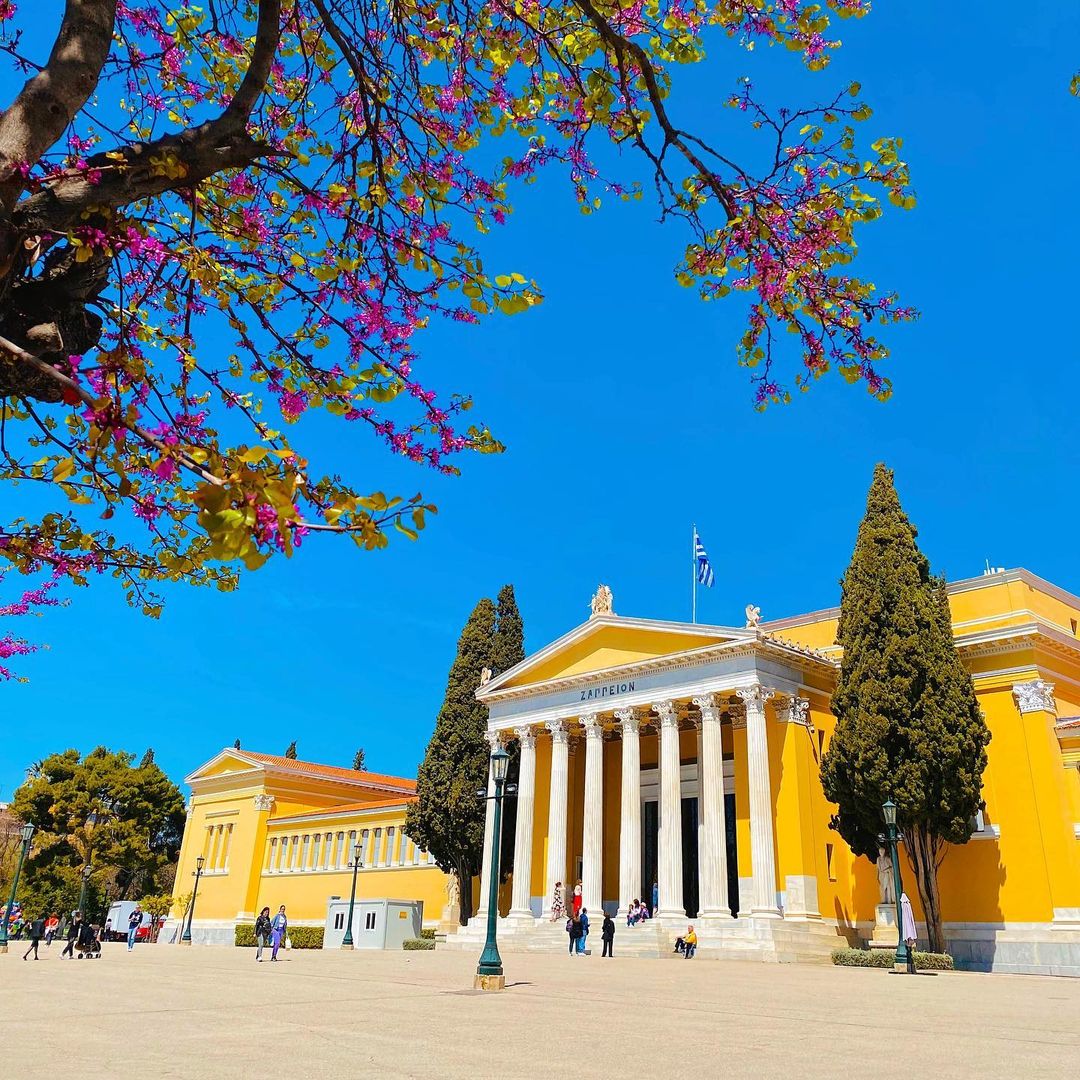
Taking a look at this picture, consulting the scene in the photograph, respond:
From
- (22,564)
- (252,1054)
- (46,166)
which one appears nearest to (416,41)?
(46,166)

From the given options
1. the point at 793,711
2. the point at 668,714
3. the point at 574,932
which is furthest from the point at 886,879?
the point at 574,932

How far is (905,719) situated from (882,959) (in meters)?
6.10

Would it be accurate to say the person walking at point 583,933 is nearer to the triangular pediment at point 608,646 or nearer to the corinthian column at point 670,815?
the corinthian column at point 670,815

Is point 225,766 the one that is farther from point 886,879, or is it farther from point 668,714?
point 886,879

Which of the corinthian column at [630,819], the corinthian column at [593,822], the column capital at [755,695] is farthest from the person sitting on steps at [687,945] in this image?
the column capital at [755,695]

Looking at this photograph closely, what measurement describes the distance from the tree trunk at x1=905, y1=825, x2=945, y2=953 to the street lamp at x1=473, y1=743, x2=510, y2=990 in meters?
13.7

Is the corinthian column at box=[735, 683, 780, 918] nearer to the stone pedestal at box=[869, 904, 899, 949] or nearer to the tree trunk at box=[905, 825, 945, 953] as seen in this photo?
the stone pedestal at box=[869, 904, 899, 949]

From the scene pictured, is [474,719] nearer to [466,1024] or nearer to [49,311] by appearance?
[466,1024]

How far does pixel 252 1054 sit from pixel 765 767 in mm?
23495

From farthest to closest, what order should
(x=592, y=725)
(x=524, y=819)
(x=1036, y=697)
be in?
Result: 1. (x=524, y=819)
2. (x=592, y=725)
3. (x=1036, y=697)

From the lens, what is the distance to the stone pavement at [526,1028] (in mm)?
6793

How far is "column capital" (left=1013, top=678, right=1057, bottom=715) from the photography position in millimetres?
26344

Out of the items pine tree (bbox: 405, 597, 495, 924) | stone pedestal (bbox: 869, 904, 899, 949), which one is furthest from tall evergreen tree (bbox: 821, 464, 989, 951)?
pine tree (bbox: 405, 597, 495, 924)

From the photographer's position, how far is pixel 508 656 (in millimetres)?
39438
